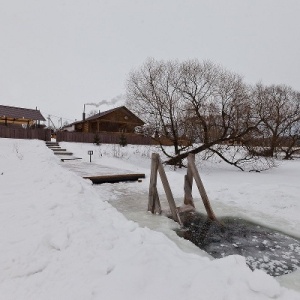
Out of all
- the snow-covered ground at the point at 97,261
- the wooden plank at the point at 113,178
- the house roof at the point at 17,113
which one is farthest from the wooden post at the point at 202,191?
the house roof at the point at 17,113

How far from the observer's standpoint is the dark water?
3831 millimetres

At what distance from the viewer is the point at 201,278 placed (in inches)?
90.7

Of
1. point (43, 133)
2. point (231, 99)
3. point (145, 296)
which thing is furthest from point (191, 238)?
point (43, 133)

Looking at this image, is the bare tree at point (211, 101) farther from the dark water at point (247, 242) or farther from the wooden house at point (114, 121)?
the wooden house at point (114, 121)

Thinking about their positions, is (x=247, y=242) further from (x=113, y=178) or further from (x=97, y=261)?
(x=113, y=178)

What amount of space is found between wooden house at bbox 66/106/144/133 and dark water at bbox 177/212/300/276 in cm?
3052

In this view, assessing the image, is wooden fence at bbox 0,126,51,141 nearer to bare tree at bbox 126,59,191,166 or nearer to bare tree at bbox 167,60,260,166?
bare tree at bbox 126,59,191,166

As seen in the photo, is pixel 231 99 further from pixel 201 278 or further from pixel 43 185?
pixel 201 278

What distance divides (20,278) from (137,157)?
18.1 metres

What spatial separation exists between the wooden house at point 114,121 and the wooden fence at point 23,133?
9318 mm

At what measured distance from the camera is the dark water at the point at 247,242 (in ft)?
12.6

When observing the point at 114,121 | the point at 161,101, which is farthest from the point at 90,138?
the point at 161,101

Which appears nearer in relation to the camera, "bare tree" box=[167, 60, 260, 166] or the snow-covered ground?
the snow-covered ground

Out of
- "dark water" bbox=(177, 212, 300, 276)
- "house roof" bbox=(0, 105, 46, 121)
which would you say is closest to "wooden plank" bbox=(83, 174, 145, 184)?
"dark water" bbox=(177, 212, 300, 276)
